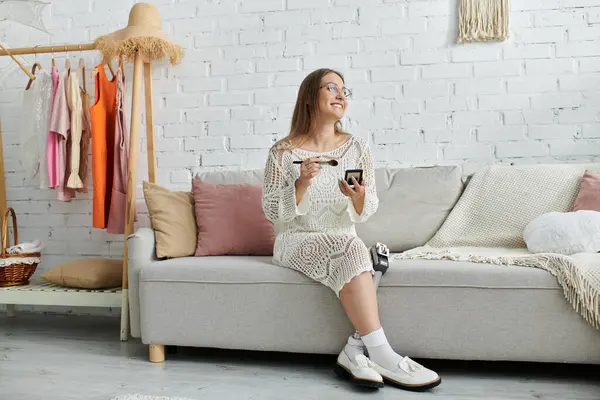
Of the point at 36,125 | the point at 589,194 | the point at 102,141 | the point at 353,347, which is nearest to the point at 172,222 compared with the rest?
the point at 102,141

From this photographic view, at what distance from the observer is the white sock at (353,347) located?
2061 mm

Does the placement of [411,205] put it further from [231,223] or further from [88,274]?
[88,274]

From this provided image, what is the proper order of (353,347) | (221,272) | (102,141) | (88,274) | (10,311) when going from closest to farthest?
(353,347), (221,272), (88,274), (102,141), (10,311)

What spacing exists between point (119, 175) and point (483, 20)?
74.5 inches

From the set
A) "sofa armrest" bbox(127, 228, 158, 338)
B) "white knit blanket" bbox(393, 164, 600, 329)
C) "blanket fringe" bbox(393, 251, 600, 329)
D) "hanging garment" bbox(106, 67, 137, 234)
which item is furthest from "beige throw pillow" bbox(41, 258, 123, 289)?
"blanket fringe" bbox(393, 251, 600, 329)

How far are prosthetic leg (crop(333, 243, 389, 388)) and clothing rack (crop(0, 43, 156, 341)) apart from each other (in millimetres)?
1103

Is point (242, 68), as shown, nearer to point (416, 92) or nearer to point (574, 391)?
point (416, 92)

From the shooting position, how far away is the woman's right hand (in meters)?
2.20

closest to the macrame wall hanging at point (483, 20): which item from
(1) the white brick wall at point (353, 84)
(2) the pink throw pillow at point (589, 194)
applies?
(1) the white brick wall at point (353, 84)

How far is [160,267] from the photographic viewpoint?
2.38 meters

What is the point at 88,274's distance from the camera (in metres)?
2.87

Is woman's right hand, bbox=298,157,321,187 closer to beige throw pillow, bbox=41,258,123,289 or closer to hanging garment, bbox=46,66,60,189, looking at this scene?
beige throw pillow, bbox=41,258,123,289

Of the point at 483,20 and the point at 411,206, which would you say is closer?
the point at 411,206

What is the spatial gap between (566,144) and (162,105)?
2021 mm
